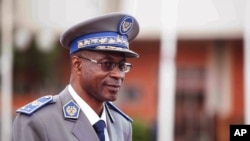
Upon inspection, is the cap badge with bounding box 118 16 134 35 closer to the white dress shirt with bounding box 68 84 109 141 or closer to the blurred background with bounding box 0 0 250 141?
the white dress shirt with bounding box 68 84 109 141

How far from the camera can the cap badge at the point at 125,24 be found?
3.12 metres

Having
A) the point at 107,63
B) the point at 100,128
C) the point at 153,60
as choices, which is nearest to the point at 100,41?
the point at 107,63

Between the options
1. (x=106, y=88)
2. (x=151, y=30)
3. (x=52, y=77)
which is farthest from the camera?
(x=52, y=77)

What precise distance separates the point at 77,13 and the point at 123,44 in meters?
16.2

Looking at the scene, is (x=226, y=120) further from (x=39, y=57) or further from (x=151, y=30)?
(x=39, y=57)

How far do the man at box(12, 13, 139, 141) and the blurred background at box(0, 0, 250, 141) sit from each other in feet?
41.7

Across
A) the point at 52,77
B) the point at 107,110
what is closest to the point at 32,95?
the point at 52,77

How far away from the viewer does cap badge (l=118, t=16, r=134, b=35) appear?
312cm

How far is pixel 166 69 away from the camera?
13.9 metres

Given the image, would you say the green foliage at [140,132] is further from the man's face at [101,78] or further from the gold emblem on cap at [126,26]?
the man's face at [101,78]

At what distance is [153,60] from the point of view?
62.4ft

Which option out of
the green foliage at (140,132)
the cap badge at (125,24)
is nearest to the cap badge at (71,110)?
the cap badge at (125,24)

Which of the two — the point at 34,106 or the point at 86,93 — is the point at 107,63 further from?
the point at 34,106

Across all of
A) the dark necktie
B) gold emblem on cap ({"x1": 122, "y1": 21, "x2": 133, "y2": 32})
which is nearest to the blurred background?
gold emblem on cap ({"x1": 122, "y1": 21, "x2": 133, "y2": 32})
